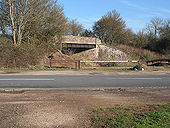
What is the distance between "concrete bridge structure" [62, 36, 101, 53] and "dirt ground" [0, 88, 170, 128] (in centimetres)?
2333

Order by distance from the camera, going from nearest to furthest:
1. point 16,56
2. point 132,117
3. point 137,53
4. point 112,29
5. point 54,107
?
point 132,117 → point 54,107 → point 16,56 → point 137,53 → point 112,29

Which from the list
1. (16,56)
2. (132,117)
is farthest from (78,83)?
(16,56)

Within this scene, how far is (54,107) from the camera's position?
18.7 feet

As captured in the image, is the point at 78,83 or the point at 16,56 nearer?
→ the point at 78,83

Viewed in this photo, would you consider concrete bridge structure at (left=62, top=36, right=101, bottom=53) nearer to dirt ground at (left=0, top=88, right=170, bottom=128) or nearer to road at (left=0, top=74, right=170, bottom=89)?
road at (left=0, top=74, right=170, bottom=89)

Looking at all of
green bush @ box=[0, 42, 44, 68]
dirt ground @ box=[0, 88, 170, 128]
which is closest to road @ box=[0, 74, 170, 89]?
dirt ground @ box=[0, 88, 170, 128]

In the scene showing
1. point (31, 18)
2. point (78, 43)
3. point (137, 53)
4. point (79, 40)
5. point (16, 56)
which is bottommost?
point (16, 56)

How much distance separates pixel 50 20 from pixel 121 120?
77.1 feet

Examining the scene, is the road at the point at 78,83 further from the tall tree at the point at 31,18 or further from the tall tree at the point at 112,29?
the tall tree at the point at 112,29

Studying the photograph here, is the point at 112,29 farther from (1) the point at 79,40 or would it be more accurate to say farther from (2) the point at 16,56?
(2) the point at 16,56

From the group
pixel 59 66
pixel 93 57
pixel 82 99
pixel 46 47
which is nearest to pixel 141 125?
pixel 82 99

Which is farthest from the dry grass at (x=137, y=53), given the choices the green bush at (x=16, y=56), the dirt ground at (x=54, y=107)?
the dirt ground at (x=54, y=107)

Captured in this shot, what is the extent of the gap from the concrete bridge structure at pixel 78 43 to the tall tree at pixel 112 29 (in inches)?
458

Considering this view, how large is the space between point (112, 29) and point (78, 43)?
52.7ft
